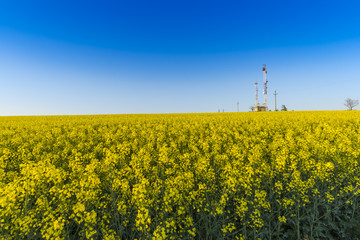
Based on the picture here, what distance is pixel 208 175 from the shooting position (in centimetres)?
514

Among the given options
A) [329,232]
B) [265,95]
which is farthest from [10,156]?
[265,95]

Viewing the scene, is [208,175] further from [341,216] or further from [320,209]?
[341,216]

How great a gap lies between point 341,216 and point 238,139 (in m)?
6.38

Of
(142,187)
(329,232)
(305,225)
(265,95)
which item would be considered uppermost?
(265,95)

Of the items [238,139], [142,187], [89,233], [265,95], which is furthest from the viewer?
[265,95]

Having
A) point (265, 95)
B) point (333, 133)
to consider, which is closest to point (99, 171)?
point (333, 133)

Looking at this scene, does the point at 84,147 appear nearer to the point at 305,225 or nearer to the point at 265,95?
the point at 305,225

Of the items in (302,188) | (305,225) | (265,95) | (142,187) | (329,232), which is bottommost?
(329,232)

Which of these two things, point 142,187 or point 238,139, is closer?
point 142,187

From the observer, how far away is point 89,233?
9.49ft

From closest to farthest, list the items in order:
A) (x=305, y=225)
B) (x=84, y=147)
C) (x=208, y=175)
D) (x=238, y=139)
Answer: (x=305, y=225) < (x=208, y=175) < (x=84, y=147) < (x=238, y=139)

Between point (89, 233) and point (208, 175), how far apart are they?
3436 millimetres

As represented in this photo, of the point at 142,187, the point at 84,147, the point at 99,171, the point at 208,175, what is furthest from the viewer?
the point at 84,147

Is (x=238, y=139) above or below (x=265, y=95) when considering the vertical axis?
below
